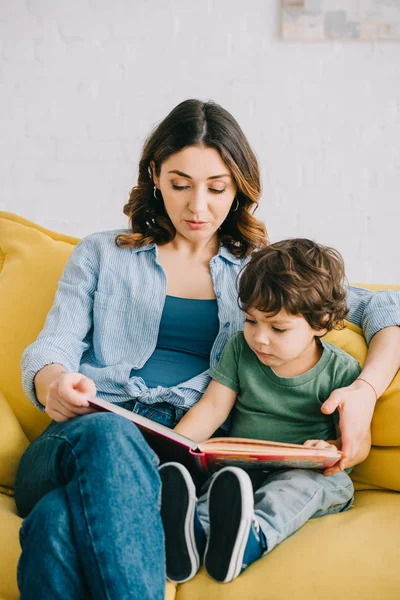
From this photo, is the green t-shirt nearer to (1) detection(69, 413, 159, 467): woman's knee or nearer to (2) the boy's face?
(2) the boy's face

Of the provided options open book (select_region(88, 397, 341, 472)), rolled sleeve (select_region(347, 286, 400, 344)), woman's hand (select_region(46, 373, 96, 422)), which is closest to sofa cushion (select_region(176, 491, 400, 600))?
open book (select_region(88, 397, 341, 472))

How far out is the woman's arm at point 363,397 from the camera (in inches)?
54.2

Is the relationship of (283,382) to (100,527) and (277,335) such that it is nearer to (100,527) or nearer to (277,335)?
(277,335)

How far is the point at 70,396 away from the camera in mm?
1236

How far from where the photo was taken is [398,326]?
5.22ft

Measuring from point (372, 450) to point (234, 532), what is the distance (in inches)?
20.9

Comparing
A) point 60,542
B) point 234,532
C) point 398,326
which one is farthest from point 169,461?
point 398,326

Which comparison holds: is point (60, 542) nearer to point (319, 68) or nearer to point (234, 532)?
point (234, 532)

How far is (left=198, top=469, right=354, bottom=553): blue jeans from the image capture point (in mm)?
1270

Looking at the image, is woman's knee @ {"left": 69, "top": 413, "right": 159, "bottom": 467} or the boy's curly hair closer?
woman's knee @ {"left": 69, "top": 413, "right": 159, "bottom": 467}

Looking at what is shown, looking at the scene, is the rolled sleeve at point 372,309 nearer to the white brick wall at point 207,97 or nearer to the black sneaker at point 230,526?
the black sneaker at point 230,526

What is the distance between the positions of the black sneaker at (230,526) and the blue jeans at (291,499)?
0.22 feet

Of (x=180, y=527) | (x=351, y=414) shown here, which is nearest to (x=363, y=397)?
(x=351, y=414)

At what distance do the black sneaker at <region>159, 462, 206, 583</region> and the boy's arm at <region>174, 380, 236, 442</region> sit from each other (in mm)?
259
